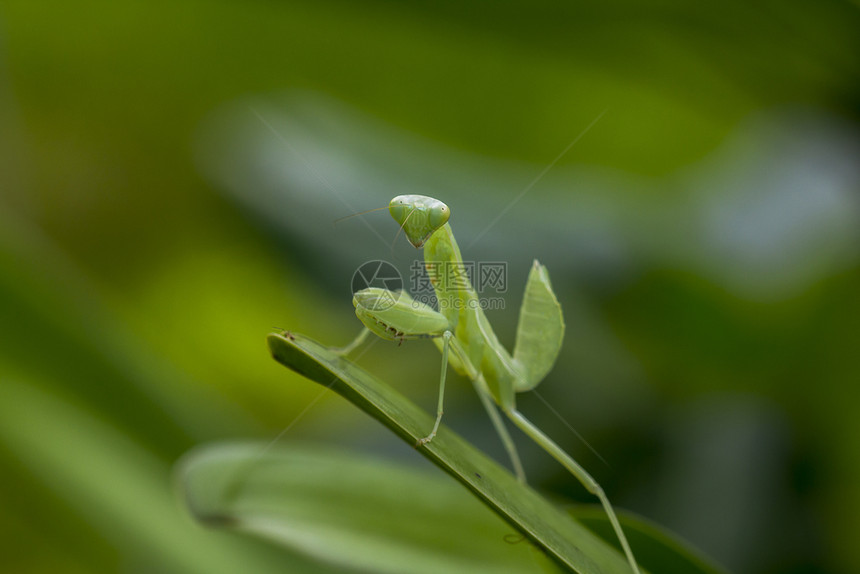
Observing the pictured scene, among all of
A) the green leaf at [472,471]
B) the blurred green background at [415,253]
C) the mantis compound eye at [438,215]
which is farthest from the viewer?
the blurred green background at [415,253]

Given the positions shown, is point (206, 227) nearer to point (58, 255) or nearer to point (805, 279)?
point (58, 255)

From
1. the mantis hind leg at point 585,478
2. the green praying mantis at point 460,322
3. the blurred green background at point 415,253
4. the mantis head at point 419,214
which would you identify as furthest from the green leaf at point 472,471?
the blurred green background at point 415,253

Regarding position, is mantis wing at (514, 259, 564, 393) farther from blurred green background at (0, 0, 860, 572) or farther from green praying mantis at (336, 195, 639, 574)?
blurred green background at (0, 0, 860, 572)

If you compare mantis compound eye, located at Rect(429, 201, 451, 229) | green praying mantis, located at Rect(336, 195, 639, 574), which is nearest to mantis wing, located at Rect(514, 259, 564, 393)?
green praying mantis, located at Rect(336, 195, 639, 574)

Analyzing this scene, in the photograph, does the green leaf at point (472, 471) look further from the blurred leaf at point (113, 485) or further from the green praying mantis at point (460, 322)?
the blurred leaf at point (113, 485)

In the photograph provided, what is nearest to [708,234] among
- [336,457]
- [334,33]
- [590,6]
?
[590,6]

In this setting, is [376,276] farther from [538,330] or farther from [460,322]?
[538,330]
